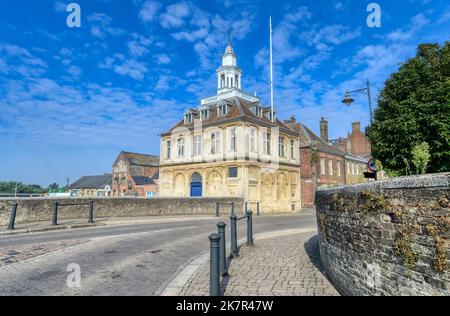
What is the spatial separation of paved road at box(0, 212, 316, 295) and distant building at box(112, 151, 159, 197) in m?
38.9

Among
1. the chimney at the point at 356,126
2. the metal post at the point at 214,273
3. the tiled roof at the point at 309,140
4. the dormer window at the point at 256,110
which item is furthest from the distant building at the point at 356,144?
the metal post at the point at 214,273

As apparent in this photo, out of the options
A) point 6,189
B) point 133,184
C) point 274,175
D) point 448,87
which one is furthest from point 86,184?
point 448,87

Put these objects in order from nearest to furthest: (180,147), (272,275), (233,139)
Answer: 1. (272,275)
2. (233,139)
3. (180,147)

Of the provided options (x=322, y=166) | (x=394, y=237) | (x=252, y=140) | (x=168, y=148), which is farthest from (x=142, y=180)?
(x=394, y=237)

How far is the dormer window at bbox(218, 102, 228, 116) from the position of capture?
29386 mm

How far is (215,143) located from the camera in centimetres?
2864

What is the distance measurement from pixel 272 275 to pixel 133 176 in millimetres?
49178

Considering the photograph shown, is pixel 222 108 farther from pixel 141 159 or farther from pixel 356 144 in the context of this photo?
pixel 141 159

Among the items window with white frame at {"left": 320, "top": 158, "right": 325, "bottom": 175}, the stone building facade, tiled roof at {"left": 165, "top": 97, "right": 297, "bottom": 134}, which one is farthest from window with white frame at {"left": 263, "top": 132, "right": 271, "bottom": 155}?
window with white frame at {"left": 320, "top": 158, "right": 325, "bottom": 175}

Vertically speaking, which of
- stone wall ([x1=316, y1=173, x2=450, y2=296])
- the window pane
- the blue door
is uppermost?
the window pane

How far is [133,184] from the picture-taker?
167 feet

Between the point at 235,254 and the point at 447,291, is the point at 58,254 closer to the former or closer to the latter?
the point at 235,254

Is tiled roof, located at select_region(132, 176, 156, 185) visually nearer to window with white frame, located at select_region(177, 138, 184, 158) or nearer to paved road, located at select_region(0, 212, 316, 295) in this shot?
window with white frame, located at select_region(177, 138, 184, 158)

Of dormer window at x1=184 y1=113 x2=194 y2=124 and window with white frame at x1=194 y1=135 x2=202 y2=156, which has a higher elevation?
dormer window at x1=184 y1=113 x2=194 y2=124
